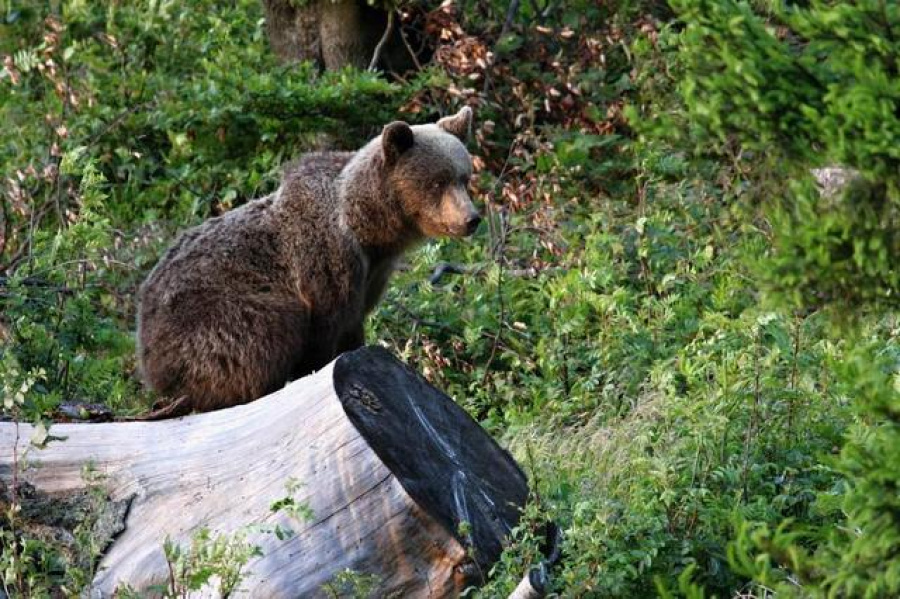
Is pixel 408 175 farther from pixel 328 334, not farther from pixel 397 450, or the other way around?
pixel 397 450

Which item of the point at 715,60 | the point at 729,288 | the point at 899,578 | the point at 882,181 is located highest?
the point at 715,60

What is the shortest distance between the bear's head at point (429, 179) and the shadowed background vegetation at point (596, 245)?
915 mm

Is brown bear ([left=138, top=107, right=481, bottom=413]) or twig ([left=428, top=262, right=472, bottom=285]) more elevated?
brown bear ([left=138, top=107, right=481, bottom=413])

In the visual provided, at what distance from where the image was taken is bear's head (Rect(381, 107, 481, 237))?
7.29 meters

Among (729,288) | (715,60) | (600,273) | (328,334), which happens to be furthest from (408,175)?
(715,60)

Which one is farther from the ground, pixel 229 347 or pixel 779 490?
pixel 229 347

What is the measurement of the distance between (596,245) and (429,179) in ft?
6.80

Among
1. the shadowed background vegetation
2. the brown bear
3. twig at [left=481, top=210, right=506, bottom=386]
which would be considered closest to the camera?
the shadowed background vegetation

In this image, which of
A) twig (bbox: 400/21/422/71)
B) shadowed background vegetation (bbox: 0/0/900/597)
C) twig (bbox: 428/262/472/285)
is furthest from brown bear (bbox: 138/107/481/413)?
twig (bbox: 400/21/422/71)

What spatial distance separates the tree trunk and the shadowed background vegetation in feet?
0.60

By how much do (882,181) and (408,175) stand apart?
13.5 feet

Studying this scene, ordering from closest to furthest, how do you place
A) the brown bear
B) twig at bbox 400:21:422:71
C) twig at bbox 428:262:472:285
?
the brown bear → twig at bbox 428:262:472:285 → twig at bbox 400:21:422:71

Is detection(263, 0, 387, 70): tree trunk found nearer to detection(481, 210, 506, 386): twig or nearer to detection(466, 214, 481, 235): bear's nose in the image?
detection(481, 210, 506, 386): twig

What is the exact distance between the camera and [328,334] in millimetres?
6898
